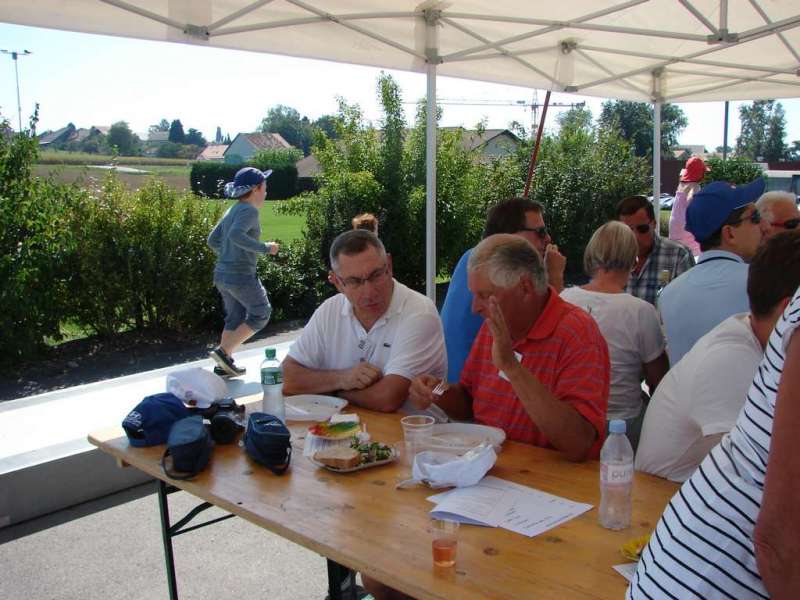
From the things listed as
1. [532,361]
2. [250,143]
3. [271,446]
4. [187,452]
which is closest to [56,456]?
[187,452]

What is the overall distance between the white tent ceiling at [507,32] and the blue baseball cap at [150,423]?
7.87 ft

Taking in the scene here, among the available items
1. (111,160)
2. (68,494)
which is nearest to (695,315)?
(68,494)

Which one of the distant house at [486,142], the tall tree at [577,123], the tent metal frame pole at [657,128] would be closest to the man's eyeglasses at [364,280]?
the tent metal frame pole at [657,128]

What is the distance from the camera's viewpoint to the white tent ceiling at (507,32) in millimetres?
4102

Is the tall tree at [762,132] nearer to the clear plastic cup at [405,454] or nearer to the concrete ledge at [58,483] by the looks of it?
the concrete ledge at [58,483]

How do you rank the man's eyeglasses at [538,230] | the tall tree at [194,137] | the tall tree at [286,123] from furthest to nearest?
1. the tall tree at [286,123]
2. the tall tree at [194,137]
3. the man's eyeglasses at [538,230]

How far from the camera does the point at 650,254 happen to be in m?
4.68

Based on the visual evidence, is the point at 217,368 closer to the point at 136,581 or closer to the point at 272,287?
the point at 136,581

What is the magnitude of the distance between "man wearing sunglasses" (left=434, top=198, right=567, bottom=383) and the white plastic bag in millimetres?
1150

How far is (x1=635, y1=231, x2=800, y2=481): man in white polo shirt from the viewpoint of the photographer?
61.9 inches

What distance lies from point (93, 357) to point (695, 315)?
21.2 feet

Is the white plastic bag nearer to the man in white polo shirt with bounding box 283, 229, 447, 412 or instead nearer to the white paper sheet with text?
the man in white polo shirt with bounding box 283, 229, 447, 412

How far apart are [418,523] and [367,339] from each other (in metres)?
1.40

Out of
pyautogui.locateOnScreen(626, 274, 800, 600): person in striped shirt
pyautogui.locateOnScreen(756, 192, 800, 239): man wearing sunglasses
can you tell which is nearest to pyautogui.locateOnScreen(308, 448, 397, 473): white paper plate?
pyautogui.locateOnScreen(626, 274, 800, 600): person in striped shirt
